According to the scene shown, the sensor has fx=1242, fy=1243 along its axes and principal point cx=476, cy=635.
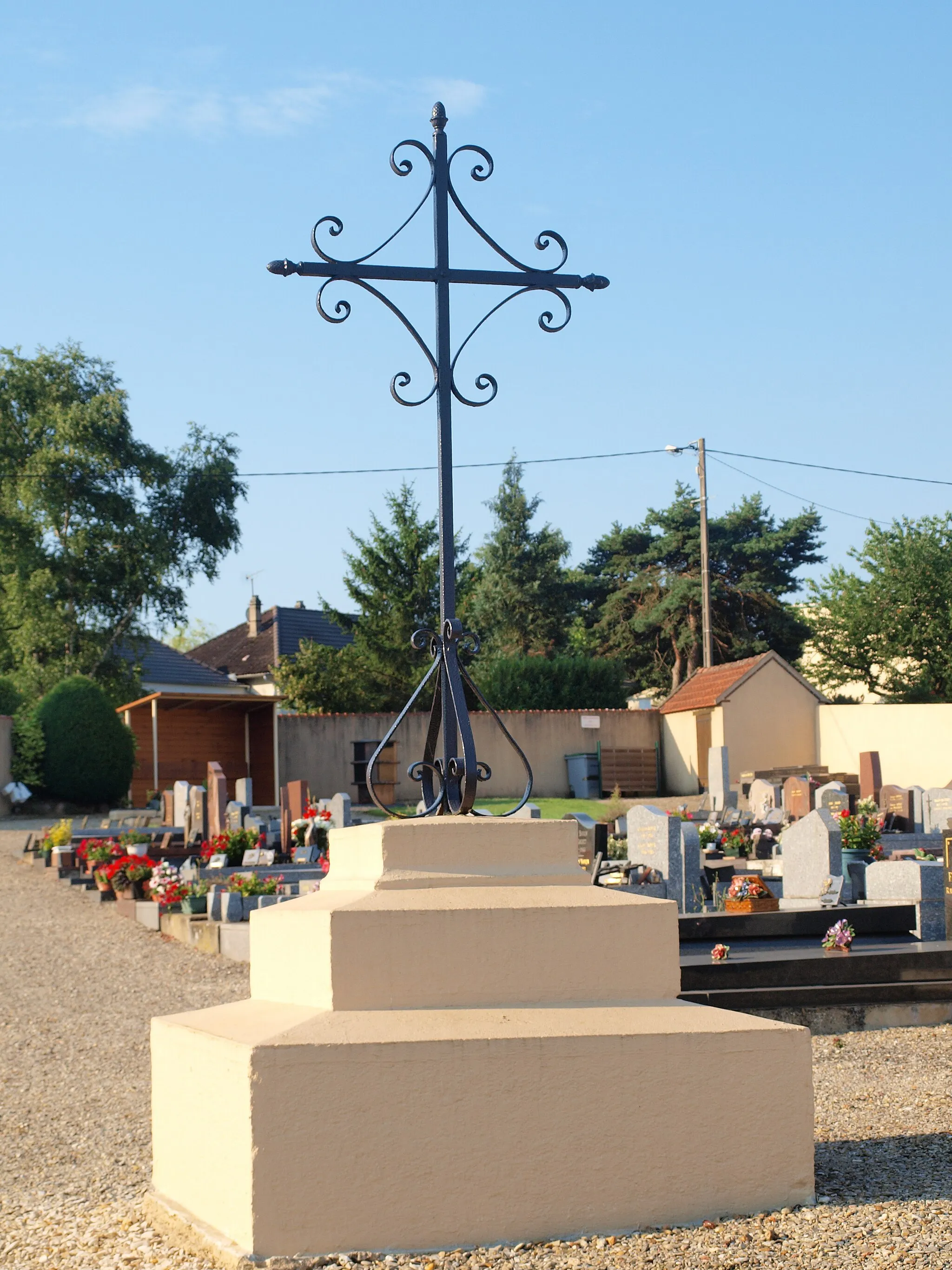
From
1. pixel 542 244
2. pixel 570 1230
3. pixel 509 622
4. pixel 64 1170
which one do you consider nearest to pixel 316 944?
pixel 570 1230

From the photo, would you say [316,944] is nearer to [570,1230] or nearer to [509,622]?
[570,1230]

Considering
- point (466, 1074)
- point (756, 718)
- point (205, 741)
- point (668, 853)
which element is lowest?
point (668, 853)

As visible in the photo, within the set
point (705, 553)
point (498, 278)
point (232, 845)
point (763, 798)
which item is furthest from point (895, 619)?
point (498, 278)

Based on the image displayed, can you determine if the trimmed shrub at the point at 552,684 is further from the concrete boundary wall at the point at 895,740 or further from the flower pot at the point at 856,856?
the flower pot at the point at 856,856

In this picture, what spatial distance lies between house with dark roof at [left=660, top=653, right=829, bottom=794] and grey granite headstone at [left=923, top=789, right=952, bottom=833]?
9.92 m

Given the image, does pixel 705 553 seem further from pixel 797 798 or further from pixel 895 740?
pixel 797 798

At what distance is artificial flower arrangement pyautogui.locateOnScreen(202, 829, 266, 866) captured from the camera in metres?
15.8

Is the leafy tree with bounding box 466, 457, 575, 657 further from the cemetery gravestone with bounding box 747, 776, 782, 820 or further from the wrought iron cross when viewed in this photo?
the wrought iron cross

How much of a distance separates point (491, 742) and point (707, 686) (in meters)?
5.57

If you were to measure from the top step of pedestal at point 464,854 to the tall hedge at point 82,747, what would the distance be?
21.7 metres

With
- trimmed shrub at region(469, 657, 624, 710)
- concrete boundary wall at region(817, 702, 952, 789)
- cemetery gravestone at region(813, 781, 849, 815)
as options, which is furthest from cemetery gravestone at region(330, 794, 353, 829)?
trimmed shrub at region(469, 657, 624, 710)

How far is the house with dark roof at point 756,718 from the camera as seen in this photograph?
28781mm

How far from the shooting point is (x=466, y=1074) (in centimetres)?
408

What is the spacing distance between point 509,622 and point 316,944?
38.9 metres
